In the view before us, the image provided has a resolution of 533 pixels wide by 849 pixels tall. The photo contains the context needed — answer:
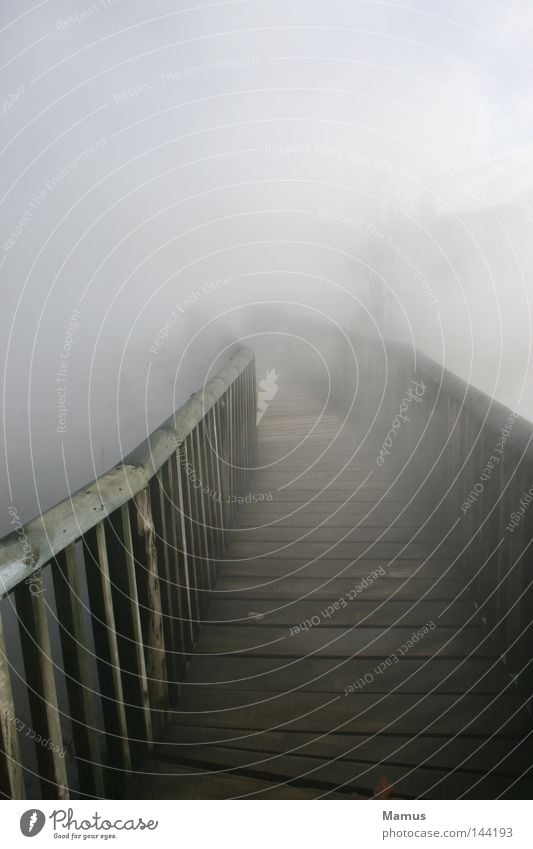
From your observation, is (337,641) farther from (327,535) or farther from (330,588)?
(327,535)

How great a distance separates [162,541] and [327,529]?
236 centimetres

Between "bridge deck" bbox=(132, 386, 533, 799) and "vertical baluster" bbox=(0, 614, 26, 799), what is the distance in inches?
40.8

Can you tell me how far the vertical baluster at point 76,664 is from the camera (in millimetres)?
1683

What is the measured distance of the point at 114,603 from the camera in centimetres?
218

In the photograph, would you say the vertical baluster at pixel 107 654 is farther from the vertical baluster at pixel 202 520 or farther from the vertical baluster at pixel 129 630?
the vertical baluster at pixel 202 520

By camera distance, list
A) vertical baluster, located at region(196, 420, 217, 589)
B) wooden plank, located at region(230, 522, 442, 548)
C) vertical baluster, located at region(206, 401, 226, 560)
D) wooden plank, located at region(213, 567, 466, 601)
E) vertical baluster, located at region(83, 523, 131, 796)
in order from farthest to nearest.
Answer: wooden plank, located at region(230, 522, 442, 548), vertical baluster, located at region(206, 401, 226, 560), wooden plank, located at region(213, 567, 466, 601), vertical baluster, located at region(196, 420, 217, 589), vertical baluster, located at region(83, 523, 131, 796)

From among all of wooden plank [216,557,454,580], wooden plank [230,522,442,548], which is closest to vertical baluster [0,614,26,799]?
wooden plank [216,557,454,580]

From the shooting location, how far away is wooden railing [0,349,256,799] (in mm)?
A: 1462

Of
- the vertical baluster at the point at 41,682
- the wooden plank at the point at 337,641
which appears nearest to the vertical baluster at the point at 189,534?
the wooden plank at the point at 337,641

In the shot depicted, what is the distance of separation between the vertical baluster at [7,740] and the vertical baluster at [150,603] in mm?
956

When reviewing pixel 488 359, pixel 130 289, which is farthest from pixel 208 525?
pixel 130 289

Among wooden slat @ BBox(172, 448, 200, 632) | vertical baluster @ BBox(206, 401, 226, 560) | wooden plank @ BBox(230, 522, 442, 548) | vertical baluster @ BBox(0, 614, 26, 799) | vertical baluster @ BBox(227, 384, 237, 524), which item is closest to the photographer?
vertical baluster @ BBox(0, 614, 26, 799)

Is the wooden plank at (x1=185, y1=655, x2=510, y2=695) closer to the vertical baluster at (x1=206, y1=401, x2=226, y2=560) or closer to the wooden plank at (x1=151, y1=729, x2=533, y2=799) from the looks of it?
the wooden plank at (x1=151, y1=729, x2=533, y2=799)

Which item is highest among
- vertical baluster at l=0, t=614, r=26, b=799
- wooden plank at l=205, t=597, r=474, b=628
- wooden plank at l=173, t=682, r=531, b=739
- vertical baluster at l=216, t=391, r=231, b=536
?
vertical baluster at l=216, t=391, r=231, b=536
